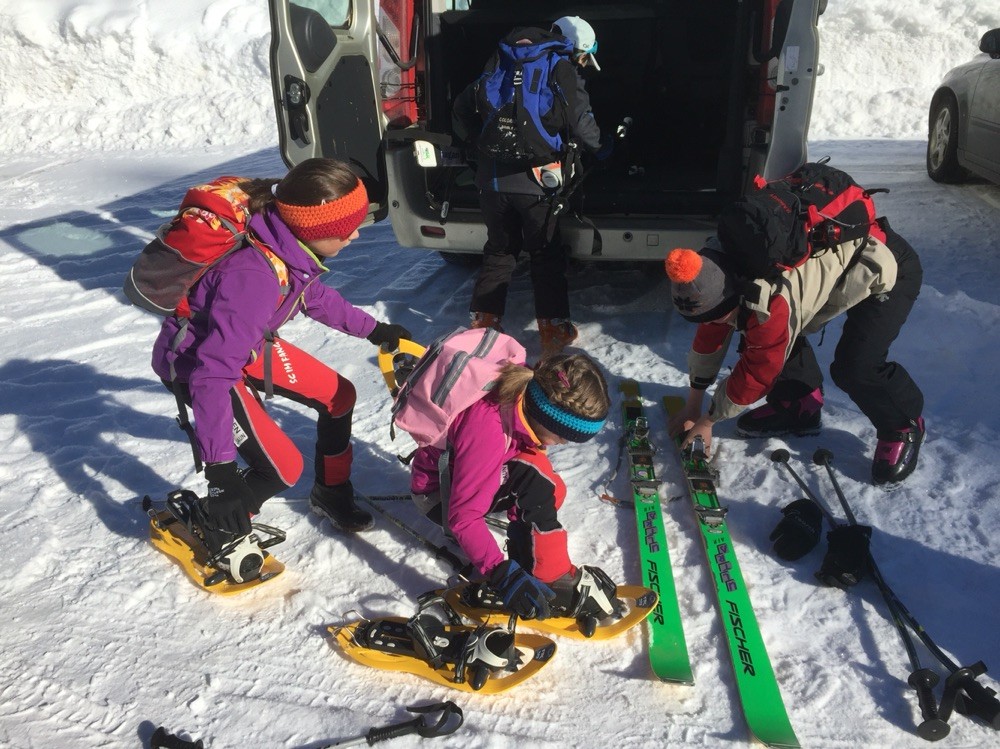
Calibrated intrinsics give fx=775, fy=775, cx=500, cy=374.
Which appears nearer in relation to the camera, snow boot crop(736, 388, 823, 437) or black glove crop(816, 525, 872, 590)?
black glove crop(816, 525, 872, 590)

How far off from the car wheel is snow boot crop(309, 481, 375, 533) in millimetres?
6290

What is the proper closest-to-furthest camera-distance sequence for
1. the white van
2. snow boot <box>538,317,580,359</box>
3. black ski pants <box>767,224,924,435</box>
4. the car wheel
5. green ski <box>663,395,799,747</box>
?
green ski <box>663,395,799,747</box>
black ski pants <box>767,224,924,435</box>
the white van
snow boot <box>538,317,580,359</box>
the car wheel

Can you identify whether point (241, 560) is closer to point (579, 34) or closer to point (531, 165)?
point (531, 165)

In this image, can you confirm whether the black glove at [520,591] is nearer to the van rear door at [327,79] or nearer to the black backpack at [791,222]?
the black backpack at [791,222]

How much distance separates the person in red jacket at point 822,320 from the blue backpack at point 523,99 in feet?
4.95

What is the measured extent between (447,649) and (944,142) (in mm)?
6769

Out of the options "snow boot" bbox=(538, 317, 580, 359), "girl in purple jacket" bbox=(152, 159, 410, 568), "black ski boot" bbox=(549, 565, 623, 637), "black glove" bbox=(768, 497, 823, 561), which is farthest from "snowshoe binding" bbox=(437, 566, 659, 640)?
"snow boot" bbox=(538, 317, 580, 359)

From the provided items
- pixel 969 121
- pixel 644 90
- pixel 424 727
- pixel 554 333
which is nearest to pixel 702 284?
pixel 424 727

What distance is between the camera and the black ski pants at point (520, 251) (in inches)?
177

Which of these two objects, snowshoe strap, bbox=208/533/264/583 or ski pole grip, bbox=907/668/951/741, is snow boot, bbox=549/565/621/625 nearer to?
ski pole grip, bbox=907/668/951/741

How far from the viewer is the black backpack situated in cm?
281

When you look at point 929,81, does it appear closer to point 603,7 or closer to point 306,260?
point 603,7

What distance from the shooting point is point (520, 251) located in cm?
478

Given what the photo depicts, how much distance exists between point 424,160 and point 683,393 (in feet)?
6.58
